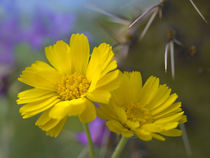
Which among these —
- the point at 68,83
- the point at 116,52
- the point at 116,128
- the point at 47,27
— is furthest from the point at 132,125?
the point at 47,27

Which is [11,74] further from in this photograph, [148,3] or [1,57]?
[148,3]

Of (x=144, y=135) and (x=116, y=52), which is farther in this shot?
(x=116, y=52)

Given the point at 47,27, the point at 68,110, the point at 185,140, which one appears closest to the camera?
the point at 68,110

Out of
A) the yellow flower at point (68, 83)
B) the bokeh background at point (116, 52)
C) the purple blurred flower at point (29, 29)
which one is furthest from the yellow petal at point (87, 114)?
the purple blurred flower at point (29, 29)

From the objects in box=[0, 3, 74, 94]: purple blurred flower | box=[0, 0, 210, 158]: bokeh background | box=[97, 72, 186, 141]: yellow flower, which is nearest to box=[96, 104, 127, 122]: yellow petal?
box=[97, 72, 186, 141]: yellow flower

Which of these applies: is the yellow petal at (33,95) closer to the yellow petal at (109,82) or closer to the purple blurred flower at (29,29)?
the yellow petal at (109,82)

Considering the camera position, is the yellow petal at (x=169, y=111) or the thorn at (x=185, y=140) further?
the thorn at (x=185, y=140)

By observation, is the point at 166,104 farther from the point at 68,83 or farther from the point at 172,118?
the point at 68,83
